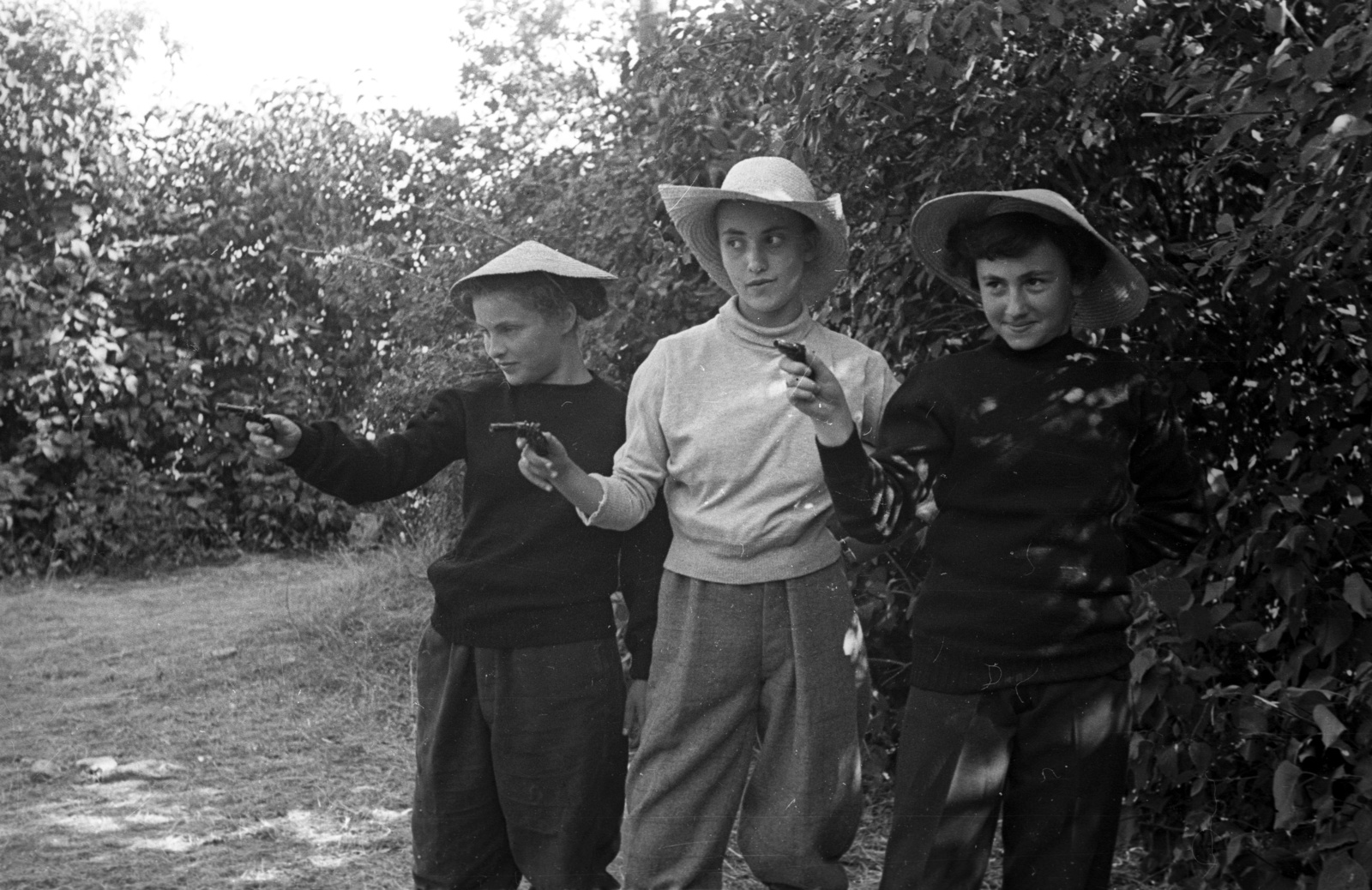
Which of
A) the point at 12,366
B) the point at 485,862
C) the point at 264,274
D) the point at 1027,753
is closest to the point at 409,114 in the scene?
the point at 264,274

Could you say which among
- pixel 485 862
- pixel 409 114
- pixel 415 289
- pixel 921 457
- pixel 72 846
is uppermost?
pixel 409 114

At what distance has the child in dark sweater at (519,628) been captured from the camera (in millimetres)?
3059

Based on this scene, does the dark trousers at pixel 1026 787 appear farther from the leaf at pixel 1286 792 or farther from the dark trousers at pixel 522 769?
the dark trousers at pixel 522 769

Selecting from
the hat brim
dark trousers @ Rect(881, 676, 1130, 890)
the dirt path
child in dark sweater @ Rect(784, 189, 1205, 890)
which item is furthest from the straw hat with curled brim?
the dirt path

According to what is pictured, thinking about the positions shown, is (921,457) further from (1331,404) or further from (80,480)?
(80,480)

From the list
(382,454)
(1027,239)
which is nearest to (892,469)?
(1027,239)

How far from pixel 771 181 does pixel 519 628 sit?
102 centimetres

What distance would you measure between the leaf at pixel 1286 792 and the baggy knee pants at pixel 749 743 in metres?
0.74

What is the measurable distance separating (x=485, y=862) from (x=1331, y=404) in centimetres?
204

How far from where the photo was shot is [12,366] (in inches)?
355

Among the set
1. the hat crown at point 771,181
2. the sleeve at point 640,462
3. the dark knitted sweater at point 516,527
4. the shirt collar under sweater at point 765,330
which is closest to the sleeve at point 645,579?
the dark knitted sweater at point 516,527

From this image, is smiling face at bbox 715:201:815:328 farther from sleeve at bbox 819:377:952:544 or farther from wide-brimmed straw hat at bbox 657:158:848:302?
sleeve at bbox 819:377:952:544

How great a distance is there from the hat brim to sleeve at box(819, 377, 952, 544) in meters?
0.34

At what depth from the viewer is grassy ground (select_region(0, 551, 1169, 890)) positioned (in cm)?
430
